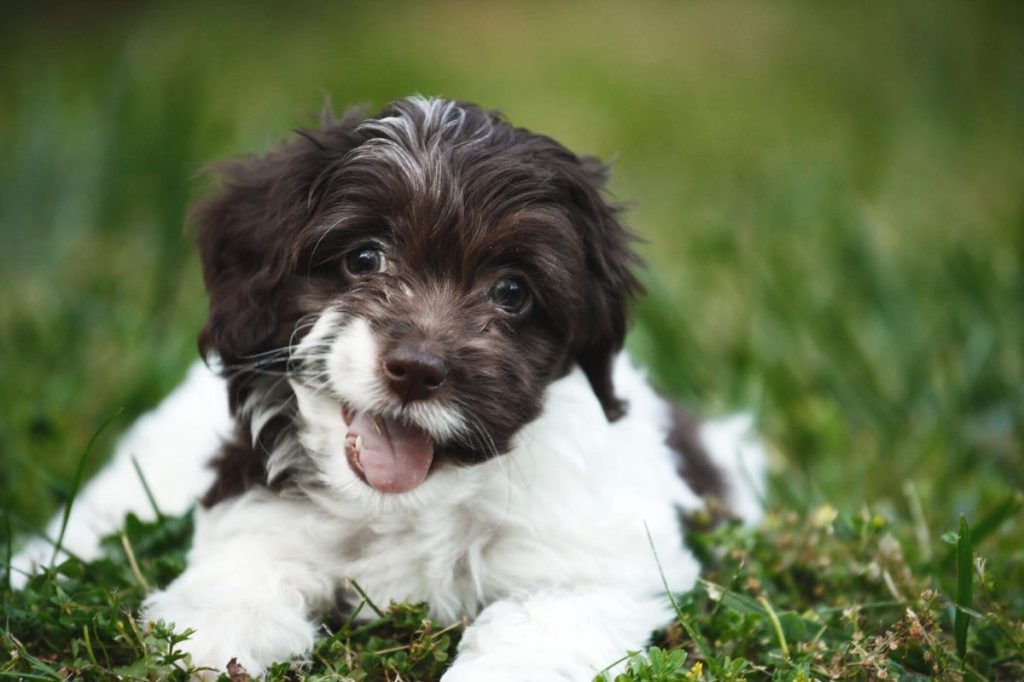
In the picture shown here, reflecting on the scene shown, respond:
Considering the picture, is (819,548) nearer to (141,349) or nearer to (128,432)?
(128,432)

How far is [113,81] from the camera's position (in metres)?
6.26

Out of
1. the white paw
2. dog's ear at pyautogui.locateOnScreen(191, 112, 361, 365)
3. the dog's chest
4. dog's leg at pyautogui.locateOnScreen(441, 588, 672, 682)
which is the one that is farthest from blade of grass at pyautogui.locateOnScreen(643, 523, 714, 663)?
dog's ear at pyautogui.locateOnScreen(191, 112, 361, 365)

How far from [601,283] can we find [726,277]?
3.09 meters

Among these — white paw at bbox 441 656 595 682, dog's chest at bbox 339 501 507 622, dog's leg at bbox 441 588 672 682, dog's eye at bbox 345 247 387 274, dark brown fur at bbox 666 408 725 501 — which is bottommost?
white paw at bbox 441 656 595 682

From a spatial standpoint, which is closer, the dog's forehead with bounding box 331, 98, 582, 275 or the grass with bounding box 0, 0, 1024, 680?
the dog's forehead with bounding box 331, 98, 582, 275

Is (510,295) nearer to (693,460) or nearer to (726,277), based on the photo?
(693,460)

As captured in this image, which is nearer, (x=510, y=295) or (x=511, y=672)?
(x=511, y=672)

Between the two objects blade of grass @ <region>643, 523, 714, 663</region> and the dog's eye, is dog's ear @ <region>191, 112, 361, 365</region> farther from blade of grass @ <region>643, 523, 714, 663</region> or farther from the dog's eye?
blade of grass @ <region>643, 523, 714, 663</region>

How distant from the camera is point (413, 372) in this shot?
8.40ft

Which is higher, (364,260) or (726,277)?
(726,277)

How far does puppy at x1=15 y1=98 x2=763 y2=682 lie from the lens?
272 cm

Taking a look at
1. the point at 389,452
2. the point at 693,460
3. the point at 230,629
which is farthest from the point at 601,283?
the point at 230,629

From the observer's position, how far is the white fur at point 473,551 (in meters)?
2.79

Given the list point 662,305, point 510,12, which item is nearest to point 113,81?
point 662,305
